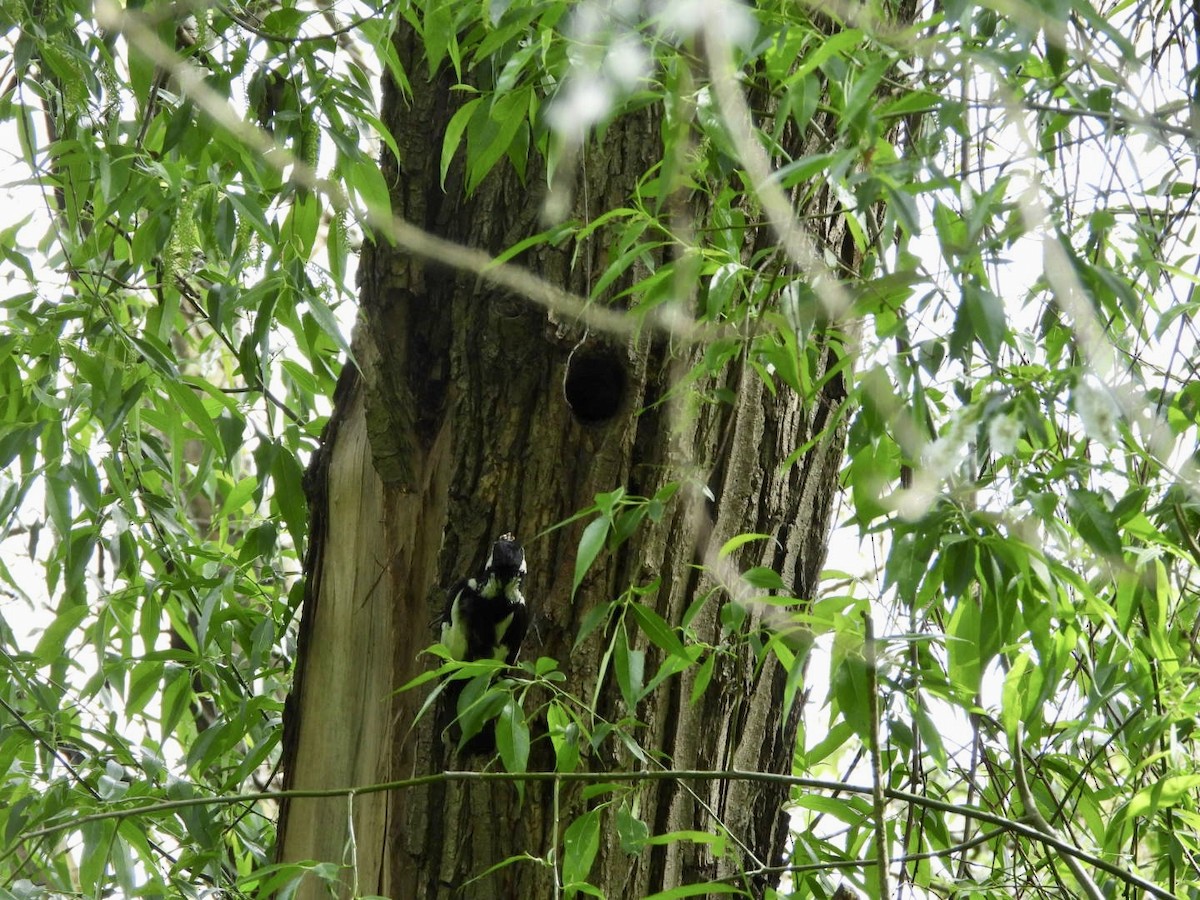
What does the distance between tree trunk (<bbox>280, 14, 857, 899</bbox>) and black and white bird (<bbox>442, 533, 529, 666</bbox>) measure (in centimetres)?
3

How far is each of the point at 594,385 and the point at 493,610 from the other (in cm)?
34

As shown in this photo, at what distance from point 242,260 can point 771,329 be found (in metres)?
0.77

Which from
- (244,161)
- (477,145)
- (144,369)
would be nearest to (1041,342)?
(477,145)

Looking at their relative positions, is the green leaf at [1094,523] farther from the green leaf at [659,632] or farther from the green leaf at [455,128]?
the green leaf at [455,128]

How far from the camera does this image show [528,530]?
1.67 m

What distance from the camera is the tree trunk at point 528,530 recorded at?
1.59 m

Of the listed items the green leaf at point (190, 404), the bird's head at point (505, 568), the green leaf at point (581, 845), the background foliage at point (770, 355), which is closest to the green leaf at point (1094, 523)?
the background foliage at point (770, 355)

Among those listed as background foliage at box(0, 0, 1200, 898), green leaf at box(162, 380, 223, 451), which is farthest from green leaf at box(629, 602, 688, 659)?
green leaf at box(162, 380, 223, 451)

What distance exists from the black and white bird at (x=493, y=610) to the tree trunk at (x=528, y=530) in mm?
26

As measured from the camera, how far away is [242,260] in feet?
5.78

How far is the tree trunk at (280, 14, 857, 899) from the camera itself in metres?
1.59

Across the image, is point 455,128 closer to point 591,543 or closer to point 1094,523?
point 591,543

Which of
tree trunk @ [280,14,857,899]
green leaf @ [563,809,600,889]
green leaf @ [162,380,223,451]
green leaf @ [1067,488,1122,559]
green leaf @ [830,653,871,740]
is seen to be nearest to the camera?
green leaf @ [1067,488,1122,559]

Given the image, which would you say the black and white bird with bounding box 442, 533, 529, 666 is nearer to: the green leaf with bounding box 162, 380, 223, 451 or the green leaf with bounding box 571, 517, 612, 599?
the green leaf with bounding box 571, 517, 612, 599
